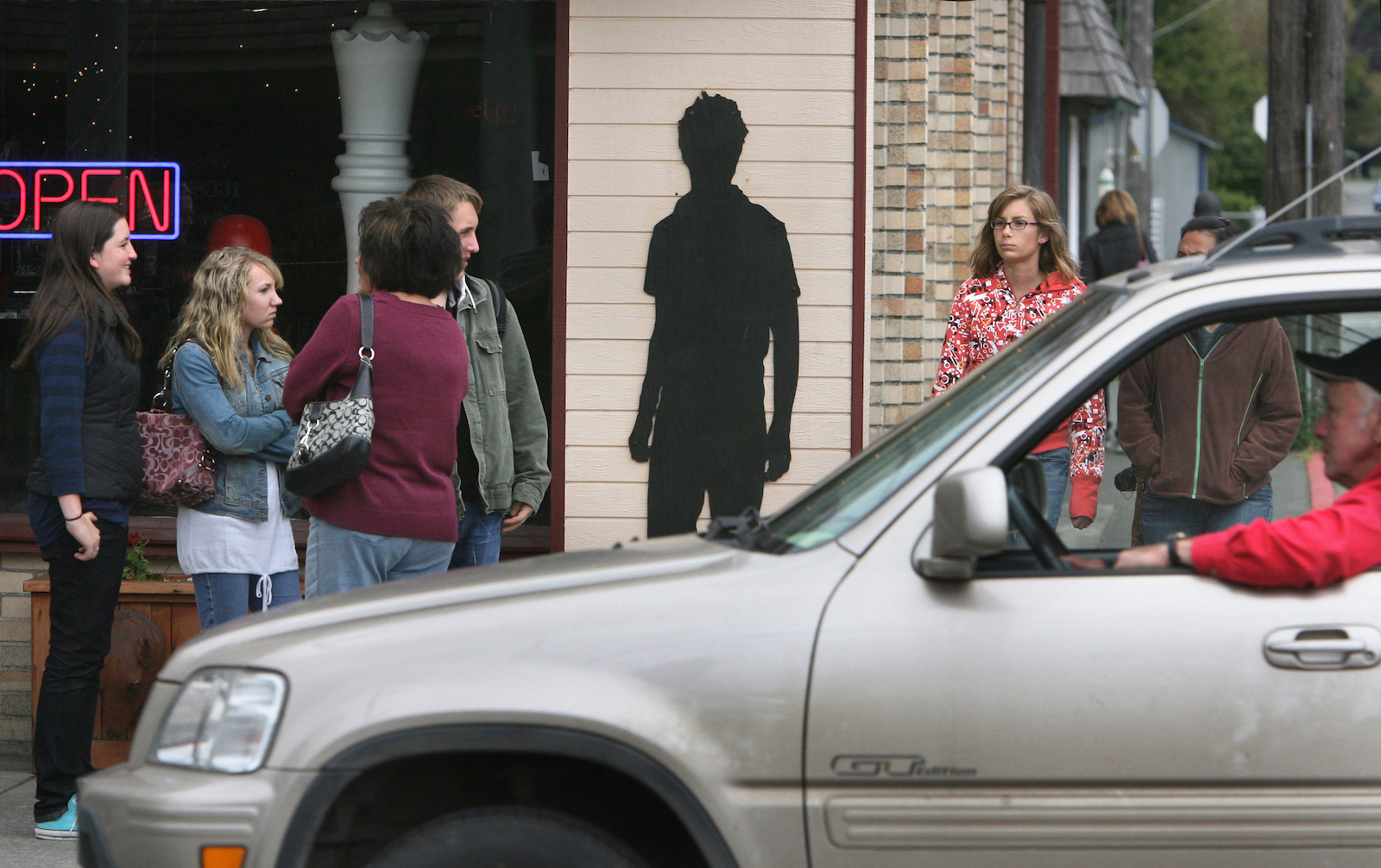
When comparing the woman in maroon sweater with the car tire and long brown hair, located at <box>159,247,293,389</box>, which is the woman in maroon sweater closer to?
long brown hair, located at <box>159,247,293,389</box>

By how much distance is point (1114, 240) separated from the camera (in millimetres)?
12867

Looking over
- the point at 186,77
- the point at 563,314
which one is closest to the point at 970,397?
the point at 563,314

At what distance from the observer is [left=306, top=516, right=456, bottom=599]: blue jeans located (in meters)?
Answer: 4.38

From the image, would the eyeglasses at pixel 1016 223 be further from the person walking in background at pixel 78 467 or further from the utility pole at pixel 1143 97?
the utility pole at pixel 1143 97

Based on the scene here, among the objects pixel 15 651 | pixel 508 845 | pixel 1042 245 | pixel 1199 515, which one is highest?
pixel 1042 245

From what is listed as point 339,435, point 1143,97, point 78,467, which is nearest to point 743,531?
point 339,435

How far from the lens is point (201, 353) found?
526 centimetres

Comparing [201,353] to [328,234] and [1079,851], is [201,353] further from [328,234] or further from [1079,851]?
[1079,851]

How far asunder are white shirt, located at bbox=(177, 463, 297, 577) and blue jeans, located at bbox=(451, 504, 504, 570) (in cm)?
64

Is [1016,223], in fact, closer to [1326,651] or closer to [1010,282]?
[1010,282]

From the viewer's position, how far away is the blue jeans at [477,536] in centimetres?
525

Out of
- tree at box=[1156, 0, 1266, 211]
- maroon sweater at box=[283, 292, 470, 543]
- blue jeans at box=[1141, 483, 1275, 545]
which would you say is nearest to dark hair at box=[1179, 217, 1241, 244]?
blue jeans at box=[1141, 483, 1275, 545]

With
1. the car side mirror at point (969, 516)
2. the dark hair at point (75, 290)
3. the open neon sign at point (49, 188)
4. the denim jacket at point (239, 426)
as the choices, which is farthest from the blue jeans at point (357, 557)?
the open neon sign at point (49, 188)

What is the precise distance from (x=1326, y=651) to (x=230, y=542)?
369 cm
